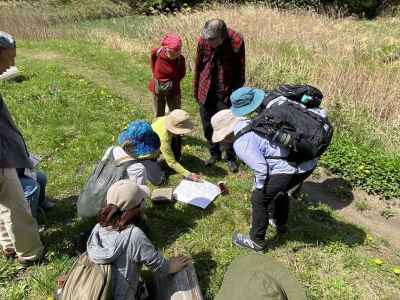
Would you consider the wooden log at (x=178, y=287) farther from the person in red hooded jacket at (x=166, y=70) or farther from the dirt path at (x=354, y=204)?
the person in red hooded jacket at (x=166, y=70)

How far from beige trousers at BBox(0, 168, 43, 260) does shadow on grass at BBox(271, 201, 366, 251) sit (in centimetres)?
245

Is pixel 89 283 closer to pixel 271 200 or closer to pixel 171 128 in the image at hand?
pixel 271 200

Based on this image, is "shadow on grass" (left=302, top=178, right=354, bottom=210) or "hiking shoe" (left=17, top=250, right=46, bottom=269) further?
"shadow on grass" (left=302, top=178, right=354, bottom=210)

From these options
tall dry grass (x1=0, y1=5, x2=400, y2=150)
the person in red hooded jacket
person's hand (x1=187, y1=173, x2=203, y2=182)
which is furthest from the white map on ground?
tall dry grass (x1=0, y1=5, x2=400, y2=150)

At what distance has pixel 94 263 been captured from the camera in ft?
9.66

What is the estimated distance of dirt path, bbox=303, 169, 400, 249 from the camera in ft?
16.8

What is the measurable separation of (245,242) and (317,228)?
1.05 meters

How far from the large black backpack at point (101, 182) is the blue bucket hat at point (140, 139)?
4.4 inches

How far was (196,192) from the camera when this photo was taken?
5164 mm

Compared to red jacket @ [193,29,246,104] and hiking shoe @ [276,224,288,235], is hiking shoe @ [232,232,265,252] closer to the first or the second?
hiking shoe @ [276,224,288,235]

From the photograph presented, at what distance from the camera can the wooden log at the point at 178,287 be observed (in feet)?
11.1

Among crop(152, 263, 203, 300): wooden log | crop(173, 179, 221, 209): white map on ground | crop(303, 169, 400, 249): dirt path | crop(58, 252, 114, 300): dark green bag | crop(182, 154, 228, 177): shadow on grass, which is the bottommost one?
crop(303, 169, 400, 249): dirt path

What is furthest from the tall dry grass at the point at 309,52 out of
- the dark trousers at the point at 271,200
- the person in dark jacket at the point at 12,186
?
the person in dark jacket at the point at 12,186

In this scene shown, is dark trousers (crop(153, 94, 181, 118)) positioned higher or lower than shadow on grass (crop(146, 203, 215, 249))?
higher
